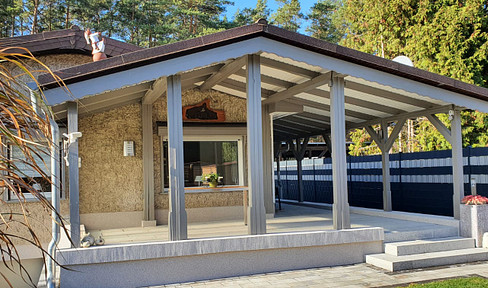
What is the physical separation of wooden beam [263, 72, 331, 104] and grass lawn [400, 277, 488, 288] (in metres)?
3.52

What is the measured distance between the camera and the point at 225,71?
8.09m

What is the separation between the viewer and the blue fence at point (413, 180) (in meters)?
9.83

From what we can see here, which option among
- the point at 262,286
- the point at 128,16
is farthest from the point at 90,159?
the point at 128,16

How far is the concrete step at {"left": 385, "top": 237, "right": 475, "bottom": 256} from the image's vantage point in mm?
7730

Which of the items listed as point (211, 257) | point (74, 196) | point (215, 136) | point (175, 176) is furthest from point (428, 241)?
point (74, 196)

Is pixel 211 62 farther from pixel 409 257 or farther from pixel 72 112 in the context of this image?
pixel 409 257

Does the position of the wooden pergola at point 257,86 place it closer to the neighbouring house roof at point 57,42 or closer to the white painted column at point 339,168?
the white painted column at point 339,168

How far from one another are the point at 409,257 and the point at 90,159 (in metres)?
6.37

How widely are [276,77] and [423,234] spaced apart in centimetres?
406

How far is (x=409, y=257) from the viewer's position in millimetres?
7512

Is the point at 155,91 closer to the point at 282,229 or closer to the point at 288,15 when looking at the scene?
the point at 282,229

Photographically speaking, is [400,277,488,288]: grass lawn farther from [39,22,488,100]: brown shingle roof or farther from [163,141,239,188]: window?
[163,141,239,188]: window

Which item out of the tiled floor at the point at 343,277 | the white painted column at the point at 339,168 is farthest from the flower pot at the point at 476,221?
the white painted column at the point at 339,168

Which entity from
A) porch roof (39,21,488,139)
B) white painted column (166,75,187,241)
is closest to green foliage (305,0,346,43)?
porch roof (39,21,488,139)
